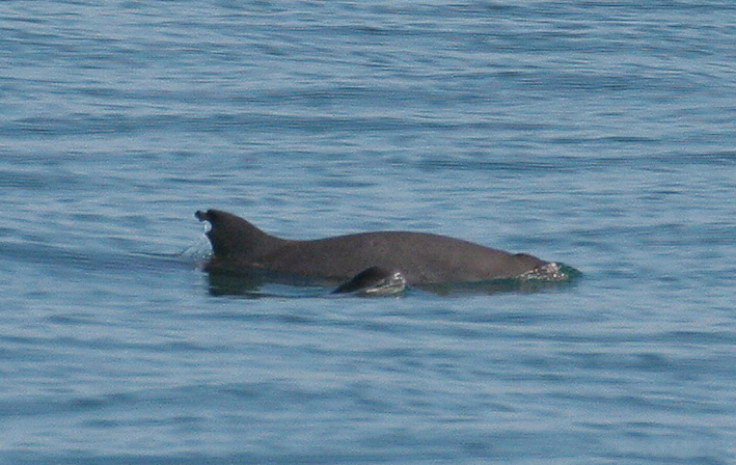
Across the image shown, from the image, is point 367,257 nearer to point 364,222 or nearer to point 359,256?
point 359,256

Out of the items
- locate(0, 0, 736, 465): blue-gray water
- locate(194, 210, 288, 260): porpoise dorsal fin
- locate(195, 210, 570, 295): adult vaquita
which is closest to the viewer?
locate(0, 0, 736, 465): blue-gray water

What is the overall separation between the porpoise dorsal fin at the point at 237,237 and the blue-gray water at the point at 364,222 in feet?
1.25

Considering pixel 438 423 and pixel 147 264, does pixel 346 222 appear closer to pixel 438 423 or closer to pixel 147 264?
pixel 147 264

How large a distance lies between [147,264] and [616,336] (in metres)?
4.12

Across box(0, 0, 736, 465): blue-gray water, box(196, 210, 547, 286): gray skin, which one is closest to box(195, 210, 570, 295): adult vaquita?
box(196, 210, 547, 286): gray skin

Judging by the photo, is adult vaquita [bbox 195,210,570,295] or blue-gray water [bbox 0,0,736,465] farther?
adult vaquita [bbox 195,210,570,295]

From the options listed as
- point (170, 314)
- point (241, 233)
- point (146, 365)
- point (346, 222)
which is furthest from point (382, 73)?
point (146, 365)

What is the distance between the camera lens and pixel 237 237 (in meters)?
16.3

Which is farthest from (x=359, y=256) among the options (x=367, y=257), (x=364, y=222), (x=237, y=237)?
(x=364, y=222)

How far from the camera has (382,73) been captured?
28.8 meters

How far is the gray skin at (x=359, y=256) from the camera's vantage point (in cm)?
1591

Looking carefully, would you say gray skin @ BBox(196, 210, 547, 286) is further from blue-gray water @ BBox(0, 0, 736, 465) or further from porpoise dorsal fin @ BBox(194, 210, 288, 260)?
blue-gray water @ BBox(0, 0, 736, 465)

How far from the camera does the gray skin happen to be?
15914mm

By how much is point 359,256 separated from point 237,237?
1003mm
